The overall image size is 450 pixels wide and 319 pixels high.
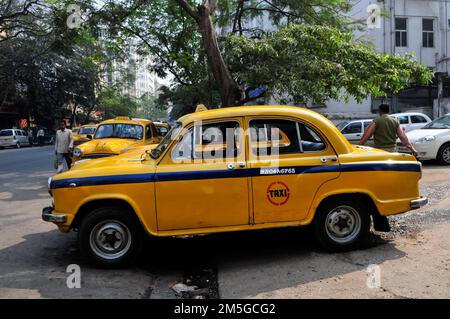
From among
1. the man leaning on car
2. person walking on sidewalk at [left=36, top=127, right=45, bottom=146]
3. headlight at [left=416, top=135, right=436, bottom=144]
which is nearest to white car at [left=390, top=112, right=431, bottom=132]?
headlight at [left=416, top=135, right=436, bottom=144]

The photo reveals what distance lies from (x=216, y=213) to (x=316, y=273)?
50.0 inches

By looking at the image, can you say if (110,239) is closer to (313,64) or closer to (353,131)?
(313,64)

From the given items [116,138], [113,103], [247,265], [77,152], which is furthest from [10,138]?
[247,265]

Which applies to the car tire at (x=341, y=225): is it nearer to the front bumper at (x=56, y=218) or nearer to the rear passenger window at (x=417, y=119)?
the front bumper at (x=56, y=218)

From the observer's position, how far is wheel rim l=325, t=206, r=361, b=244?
5.49 metres

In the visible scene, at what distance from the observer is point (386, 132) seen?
749 cm

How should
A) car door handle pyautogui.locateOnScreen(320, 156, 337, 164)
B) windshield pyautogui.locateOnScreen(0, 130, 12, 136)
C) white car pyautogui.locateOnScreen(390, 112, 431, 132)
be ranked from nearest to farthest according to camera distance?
1. car door handle pyautogui.locateOnScreen(320, 156, 337, 164)
2. white car pyautogui.locateOnScreen(390, 112, 431, 132)
3. windshield pyautogui.locateOnScreen(0, 130, 12, 136)

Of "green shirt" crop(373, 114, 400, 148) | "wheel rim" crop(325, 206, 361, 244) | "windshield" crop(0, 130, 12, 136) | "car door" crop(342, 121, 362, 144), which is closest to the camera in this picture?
"wheel rim" crop(325, 206, 361, 244)

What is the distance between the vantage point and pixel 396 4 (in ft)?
91.5

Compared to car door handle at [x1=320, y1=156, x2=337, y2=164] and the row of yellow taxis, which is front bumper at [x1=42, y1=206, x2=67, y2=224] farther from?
the row of yellow taxis

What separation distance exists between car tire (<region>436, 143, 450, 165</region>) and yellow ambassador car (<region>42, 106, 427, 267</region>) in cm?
786

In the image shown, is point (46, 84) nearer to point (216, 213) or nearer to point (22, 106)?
point (22, 106)

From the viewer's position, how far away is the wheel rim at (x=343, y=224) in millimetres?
5492

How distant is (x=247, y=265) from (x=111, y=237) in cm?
161
